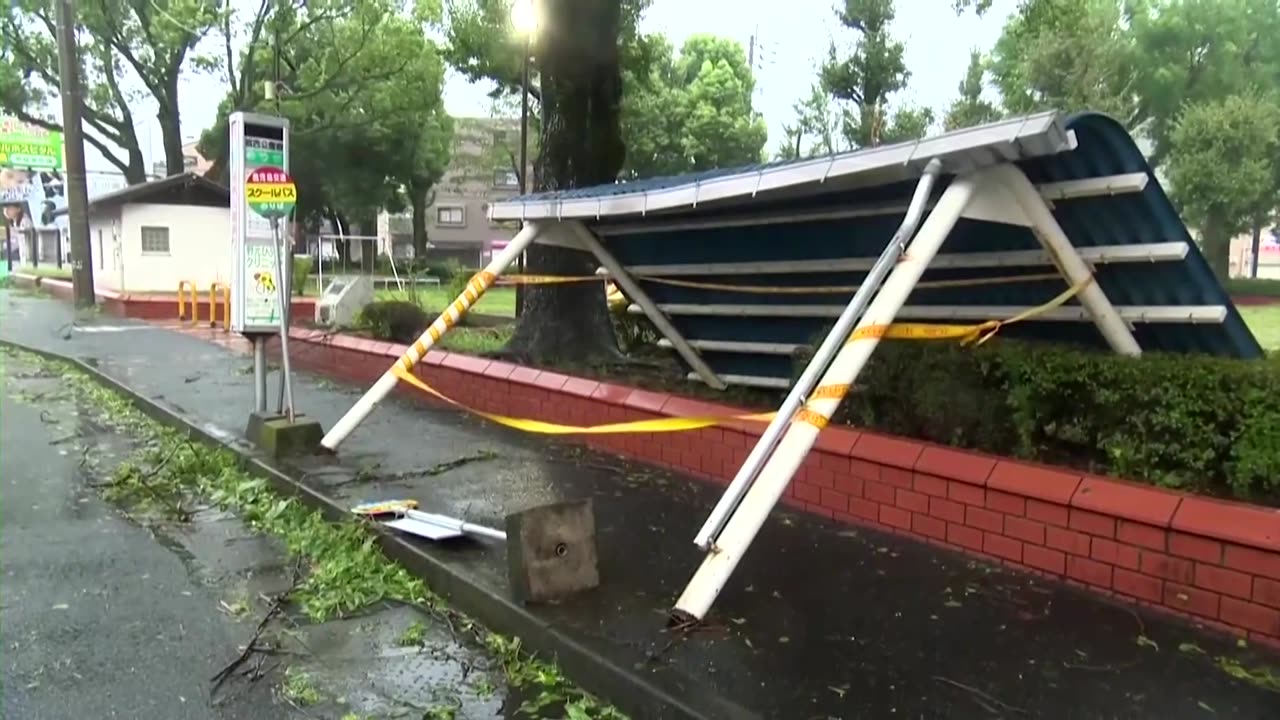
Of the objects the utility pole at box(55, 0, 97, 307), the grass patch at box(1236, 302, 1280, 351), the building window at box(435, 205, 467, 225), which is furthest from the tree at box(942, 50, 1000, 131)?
the building window at box(435, 205, 467, 225)

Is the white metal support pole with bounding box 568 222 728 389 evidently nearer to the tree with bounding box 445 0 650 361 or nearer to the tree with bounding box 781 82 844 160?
the tree with bounding box 445 0 650 361

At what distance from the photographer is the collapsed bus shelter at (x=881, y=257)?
13.5ft

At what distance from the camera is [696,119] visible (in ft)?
153

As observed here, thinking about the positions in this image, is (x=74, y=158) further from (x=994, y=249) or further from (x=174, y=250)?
(x=994, y=249)

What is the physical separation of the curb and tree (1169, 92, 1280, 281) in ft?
95.3

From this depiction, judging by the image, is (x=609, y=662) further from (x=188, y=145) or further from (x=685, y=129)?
(x=188, y=145)

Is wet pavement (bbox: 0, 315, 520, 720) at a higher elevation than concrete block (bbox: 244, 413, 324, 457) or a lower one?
lower

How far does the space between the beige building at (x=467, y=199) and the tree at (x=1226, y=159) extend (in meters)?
36.2

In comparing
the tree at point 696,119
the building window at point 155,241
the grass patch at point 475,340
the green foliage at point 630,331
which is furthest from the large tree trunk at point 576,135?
the tree at point 696,119

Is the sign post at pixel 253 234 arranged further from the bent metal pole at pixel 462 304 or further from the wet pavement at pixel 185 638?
the wet pavement at pixel 185 638

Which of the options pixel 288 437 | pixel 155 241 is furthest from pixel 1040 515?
pixel 155 241

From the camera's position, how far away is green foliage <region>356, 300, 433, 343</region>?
12.5 meters

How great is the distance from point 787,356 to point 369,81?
101 feet

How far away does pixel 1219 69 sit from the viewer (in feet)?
104
